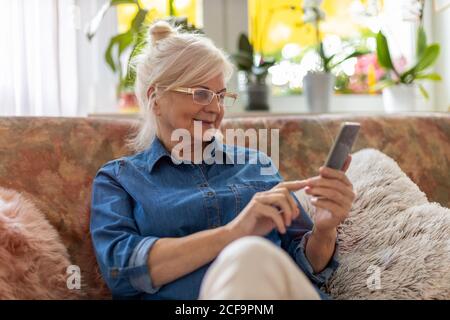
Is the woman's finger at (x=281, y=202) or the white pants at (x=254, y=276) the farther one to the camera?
the woman's finger at (x=281, y=202)

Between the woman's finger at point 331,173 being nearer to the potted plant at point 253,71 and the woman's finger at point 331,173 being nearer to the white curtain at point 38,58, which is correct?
the white curtain at point 38,58

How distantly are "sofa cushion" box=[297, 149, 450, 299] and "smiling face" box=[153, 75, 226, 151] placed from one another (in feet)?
1.12

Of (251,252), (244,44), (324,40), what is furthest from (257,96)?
(251,252)

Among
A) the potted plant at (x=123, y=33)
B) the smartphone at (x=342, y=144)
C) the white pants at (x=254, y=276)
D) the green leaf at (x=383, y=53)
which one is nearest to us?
the white pants at (x=254, y=276)

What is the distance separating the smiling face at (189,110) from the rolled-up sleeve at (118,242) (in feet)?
0.64

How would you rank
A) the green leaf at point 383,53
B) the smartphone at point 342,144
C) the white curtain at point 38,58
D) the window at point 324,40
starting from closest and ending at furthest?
the smartphone at point 342,144, the white curtain at point 38,58, the green leaf at point 383,53, the window at point 324,40

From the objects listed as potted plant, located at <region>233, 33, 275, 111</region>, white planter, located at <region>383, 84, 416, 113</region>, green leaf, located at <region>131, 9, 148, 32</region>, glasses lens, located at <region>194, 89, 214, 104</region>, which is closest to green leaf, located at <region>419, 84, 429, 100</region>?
white planter, located at <region>383, 84, 416, 113</region>

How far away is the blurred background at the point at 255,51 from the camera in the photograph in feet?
6.21

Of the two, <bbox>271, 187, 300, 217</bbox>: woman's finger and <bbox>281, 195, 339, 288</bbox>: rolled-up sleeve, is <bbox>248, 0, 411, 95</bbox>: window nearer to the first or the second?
<bbox>281, 195, 339, 288</bbox>: rolled-up sleeve

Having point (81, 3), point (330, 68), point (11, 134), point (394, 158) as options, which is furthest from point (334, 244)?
point (81, 3)

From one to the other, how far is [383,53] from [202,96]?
1199 mm

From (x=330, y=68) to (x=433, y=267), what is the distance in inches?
49.5

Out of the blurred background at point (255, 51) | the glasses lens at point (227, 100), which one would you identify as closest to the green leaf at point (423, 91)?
the blurred background at point (255, 51)

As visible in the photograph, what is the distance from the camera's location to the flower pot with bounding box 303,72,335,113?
228 centimetres
